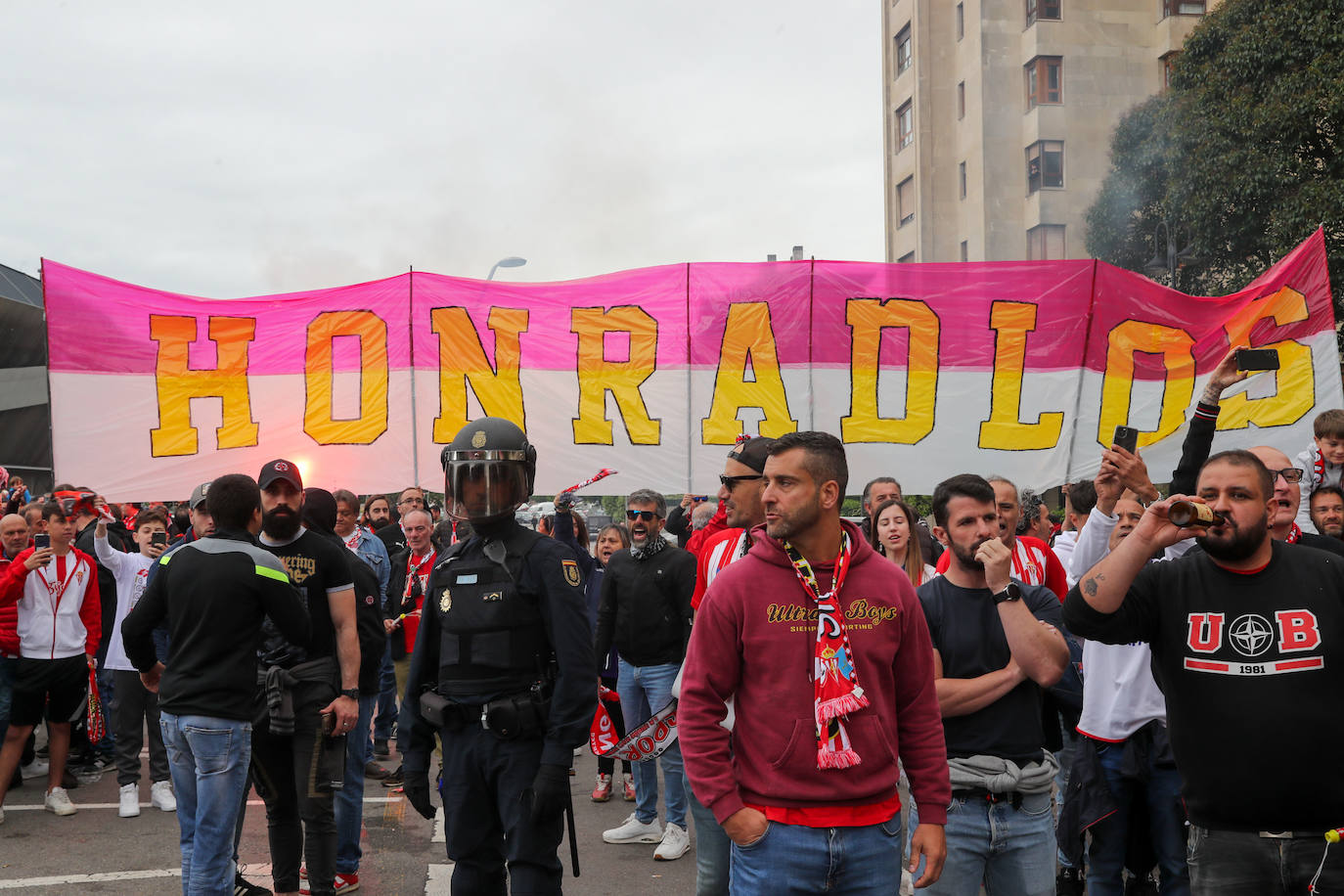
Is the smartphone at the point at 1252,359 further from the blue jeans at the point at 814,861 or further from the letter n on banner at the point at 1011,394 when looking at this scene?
the letter n on banner at the point at 1011,394

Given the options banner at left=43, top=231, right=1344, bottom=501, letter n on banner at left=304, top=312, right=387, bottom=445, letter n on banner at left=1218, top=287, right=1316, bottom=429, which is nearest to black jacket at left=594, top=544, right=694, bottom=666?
banner at left=43, top=231, right=1344, bottom=501

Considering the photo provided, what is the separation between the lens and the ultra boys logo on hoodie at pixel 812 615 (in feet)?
11.3

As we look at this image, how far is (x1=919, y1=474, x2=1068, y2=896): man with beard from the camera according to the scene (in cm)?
391

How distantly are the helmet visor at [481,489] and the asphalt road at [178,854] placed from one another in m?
2.76

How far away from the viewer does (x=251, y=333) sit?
10.4 m

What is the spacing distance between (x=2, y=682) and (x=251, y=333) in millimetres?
3529

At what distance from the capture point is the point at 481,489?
16.1 feet

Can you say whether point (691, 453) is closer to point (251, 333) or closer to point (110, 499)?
point (251, 333)

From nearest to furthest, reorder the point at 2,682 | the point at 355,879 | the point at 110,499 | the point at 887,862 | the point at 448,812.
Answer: the point at 887,862
the point at 448,812
the point at 355,879
the point at 2,682
the point at 110,499

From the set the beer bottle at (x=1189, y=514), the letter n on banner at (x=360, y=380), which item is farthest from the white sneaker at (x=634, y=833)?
the beer bottle at (x=1189, y=514)

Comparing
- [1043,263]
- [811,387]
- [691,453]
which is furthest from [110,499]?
[1043,263]

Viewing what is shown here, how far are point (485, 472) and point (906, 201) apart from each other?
44.4 m

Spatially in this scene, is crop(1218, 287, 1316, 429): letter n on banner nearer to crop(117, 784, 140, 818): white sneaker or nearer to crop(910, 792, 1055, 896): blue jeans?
crop(910, 792, 1055, 896): blue jeans

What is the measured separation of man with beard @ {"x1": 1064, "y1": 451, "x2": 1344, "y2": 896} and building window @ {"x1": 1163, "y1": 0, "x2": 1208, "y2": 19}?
42.7 meters
